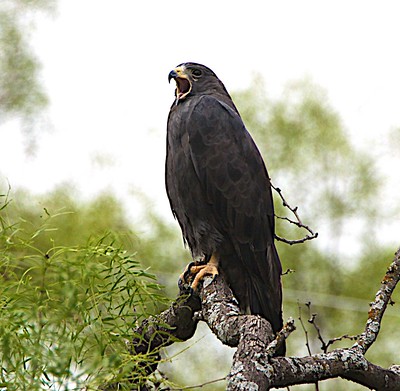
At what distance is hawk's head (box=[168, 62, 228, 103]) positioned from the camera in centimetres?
316

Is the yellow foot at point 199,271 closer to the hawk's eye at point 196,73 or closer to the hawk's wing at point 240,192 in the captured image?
the hawk's wing at point 240,192

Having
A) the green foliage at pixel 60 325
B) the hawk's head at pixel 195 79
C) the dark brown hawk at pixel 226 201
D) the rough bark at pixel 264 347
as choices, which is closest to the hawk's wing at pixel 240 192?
the dark brown hawk at pixel 226 201

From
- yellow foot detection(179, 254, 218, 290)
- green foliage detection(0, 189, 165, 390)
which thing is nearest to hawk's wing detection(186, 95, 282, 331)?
yellow foot detection(179, 254, 218, 290)

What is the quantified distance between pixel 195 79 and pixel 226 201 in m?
0.66

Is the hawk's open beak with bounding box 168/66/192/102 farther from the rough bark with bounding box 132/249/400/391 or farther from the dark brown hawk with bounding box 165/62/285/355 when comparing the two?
the rough bark with bounding box 132/249/400/391

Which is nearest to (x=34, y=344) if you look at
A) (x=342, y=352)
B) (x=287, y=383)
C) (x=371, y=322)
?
(x=287, y=383)

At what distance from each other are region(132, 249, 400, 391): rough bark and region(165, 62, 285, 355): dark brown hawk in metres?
0.53

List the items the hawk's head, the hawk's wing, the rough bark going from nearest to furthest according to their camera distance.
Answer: the rough bark < the hawk's wing < the hawk's head

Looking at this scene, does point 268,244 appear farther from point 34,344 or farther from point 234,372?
point 34,344

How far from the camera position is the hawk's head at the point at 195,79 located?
3160 millimetres

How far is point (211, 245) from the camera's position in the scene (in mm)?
2734

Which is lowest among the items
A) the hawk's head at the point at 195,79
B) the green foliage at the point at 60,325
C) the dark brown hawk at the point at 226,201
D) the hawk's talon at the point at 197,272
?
the green foliage at the point at 60,325

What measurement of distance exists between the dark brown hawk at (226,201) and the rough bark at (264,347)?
20.7 inches

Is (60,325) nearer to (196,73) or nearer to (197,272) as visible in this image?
(197,272)
